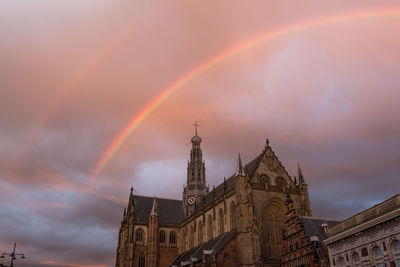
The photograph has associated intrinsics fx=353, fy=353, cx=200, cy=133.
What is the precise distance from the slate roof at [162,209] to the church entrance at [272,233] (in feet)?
114

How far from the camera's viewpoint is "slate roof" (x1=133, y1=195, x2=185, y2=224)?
274 feet

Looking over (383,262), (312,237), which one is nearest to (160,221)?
(312,237)

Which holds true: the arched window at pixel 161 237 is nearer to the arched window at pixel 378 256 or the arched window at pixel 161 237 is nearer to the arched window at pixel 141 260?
the arched window at pixel 141 260

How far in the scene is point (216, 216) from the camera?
2491 inches

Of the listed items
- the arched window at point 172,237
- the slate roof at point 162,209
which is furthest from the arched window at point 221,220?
the slate roof at point 162,209

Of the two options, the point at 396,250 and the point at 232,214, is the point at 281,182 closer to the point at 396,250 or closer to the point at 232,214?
the point at 232,214

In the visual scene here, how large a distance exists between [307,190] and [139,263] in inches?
1612

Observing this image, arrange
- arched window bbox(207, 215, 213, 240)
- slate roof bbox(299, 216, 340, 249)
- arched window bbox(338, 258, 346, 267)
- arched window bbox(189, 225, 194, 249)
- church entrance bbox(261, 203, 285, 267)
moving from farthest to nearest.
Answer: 1. arched window bbox(189, 225, 194, 249)
2. arched window bbox(207, 215, 213, 240)
3. church entrance bbox(261, 203, 285, 267)
4. slate roof bbox(299, 216, 340, 249)
5. arched window bbox(338, 258, 346, 267)

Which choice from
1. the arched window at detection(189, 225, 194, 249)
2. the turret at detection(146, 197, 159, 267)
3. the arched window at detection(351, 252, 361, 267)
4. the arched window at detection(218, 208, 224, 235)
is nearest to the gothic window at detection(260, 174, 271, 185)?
the arched window at detection(218, 208, 224, 235)

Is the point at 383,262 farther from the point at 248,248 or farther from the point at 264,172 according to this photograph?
the point at 264,172

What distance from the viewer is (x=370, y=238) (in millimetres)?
26516

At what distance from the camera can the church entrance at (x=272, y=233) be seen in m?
50.3

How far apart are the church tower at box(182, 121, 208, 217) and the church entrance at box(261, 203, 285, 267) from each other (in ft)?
105

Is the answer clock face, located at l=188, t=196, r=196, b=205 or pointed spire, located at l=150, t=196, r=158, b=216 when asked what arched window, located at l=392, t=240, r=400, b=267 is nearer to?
pointed spire, located at l=150, t=196, r=158, b=216
